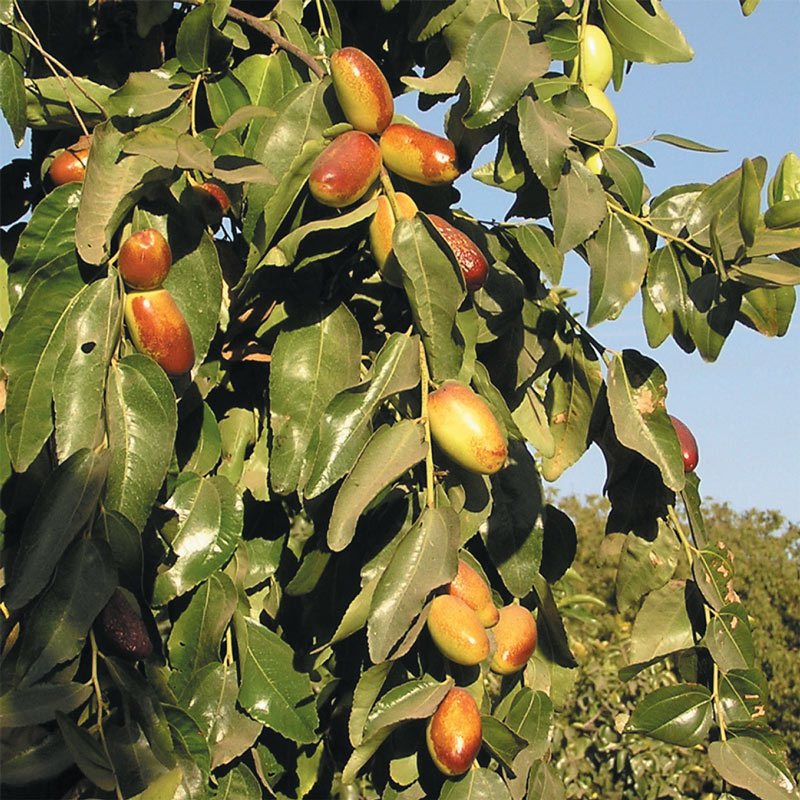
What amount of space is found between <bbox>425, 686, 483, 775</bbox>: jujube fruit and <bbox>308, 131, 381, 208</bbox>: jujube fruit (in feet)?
1.72

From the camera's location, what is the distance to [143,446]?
1029 millimetres

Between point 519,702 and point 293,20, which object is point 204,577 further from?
point 293,20

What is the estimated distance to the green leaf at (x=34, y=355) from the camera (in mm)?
1071

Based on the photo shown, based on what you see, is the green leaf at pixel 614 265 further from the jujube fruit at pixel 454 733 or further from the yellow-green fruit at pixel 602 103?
the jujube fruit at pixel 454 733

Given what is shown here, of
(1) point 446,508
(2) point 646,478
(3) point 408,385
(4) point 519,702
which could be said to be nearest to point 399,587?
(1) point 446,508

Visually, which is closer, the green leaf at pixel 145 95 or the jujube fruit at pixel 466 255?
the jujube fruit at pixel 466 255

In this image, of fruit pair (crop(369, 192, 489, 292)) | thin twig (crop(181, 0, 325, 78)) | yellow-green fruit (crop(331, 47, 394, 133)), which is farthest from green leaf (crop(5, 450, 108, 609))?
thin twig (crop(181, 0, 325, 78))

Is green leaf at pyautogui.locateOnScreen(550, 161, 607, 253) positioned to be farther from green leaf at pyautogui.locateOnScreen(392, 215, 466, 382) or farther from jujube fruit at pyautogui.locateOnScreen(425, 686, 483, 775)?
jujube fruit at pyautogui.locateOnScreen(425, 686, 483, 775)

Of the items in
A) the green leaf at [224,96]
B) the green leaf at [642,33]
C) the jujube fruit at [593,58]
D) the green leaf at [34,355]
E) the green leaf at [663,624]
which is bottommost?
the green leaf at [663,624]

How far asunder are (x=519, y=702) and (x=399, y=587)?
417 mm

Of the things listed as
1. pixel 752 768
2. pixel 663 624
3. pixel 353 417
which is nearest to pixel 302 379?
pixel 353 417

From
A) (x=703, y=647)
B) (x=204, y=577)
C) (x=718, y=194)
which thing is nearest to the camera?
(x=204, y=577)

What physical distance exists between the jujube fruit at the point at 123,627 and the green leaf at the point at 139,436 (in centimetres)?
8

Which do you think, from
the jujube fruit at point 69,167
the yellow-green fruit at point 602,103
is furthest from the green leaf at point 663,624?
the jujube fruit at point 69,167
